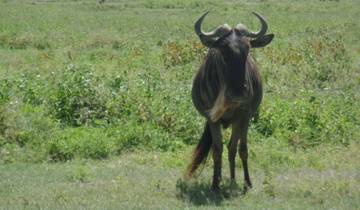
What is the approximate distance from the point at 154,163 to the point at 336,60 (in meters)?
8.69

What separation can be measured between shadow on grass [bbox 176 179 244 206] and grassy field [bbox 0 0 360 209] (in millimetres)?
20

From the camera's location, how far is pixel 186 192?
8.66 meters

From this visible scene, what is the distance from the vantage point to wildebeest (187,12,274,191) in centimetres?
811

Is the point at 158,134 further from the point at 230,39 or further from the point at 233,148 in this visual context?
the point at 230,39

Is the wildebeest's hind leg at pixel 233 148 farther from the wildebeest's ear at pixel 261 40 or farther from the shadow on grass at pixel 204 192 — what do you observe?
the wildebeest's ear at pixel 261 40

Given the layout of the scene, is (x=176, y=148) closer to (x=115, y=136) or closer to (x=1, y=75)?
(x=115, y=136)

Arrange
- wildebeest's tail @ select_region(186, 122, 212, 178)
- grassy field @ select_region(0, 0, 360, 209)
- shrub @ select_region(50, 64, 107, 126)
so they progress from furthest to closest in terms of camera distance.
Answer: shrub @ select_region(50, 64, 107, 126)
wildebeest's tail @ select_region(186, 122, 212, 178)
grassy field @ select_region(0, 0, 360, 209)

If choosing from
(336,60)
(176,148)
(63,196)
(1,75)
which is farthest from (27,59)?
(63,196)

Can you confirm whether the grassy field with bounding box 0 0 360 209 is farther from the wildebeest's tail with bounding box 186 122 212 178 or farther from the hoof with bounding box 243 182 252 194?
the wildebeest's tail with bounding box 186 122 212 178

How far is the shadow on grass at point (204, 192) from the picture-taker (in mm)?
8359

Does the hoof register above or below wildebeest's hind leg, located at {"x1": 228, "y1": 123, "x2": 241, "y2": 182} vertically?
below

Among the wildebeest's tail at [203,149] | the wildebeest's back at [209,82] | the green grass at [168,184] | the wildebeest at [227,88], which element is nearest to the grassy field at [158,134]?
the green grass at [168,184]

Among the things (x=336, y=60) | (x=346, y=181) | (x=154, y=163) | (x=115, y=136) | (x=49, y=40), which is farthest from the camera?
(x=49, y=40)

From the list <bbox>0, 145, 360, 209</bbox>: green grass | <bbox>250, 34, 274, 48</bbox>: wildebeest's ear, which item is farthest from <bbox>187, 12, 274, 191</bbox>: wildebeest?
<bbox>0, 145, 360, 209</bbox>: green grass
